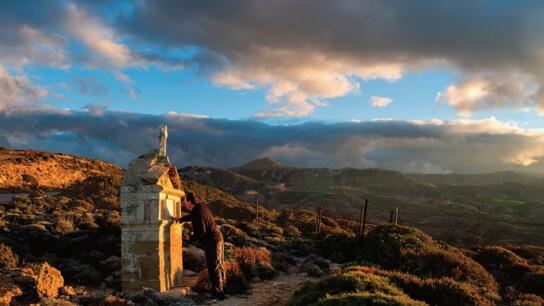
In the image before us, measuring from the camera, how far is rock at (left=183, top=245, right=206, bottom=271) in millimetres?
13125

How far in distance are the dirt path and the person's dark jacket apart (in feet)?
4.70

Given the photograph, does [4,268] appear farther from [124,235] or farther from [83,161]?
[83,161]

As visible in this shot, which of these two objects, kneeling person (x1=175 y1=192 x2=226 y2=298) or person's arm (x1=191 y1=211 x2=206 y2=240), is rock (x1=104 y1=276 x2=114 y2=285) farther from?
person's arm (x1=191 y1=211 x2=206 y2=240)

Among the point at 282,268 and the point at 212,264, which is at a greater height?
the point at 212,264

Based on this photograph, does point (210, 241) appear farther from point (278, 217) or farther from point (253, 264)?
point (278, 217)

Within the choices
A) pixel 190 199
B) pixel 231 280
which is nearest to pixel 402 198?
pixel 231 280

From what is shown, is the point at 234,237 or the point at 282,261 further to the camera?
the point at 234,237

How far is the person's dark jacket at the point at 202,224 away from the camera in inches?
410

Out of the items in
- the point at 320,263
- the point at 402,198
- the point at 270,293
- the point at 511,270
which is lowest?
the point at 402,198

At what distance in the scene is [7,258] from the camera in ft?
36.7

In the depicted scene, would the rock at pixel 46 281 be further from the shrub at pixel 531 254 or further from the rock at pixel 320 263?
the shrub at pixel 531 254

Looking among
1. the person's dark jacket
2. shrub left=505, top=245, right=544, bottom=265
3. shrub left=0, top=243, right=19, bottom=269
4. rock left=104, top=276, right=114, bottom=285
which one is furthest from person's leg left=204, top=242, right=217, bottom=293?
shrub left=505, top=245, right=544, bottom=265

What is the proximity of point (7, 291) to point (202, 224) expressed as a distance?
394 centimetres

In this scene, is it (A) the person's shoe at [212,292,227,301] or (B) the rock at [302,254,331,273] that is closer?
(A) the person's shoe at [212,292,227,301]
